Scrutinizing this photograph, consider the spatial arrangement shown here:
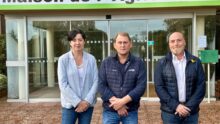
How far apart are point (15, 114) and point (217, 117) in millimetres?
4837

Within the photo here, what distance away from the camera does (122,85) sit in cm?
381

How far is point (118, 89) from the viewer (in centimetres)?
380

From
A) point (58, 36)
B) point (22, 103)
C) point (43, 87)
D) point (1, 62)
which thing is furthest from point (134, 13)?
point (1, 62)

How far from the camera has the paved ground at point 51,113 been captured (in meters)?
7.48

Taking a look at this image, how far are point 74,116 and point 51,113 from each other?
4.49m

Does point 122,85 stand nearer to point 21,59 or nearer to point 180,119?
point 180,119

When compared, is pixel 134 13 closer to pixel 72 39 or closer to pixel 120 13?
pixel 120 13

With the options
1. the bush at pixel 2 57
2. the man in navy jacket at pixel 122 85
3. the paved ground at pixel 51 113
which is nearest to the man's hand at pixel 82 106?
the man in navy jacket at pixel 122 85

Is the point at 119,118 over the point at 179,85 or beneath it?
beneath

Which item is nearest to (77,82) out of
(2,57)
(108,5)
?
(108,5)

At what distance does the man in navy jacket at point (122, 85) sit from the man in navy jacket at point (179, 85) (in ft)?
0.85

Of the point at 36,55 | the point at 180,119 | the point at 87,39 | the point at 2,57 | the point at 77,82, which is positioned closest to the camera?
the point at 180,119

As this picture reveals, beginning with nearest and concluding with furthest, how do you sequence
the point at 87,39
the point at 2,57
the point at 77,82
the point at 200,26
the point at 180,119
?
the point at 180,119 → the point at 77,82 → the point at 200,26 → the point at 87,39 → the point at 2,57

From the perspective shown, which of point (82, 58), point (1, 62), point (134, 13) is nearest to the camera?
point (82, 58)
